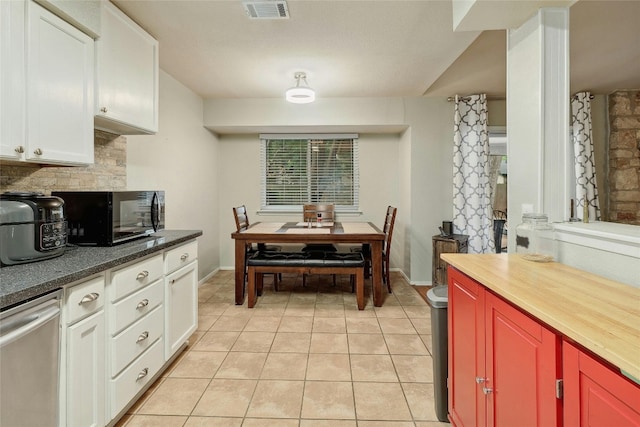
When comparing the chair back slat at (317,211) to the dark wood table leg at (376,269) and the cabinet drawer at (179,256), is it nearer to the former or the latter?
the dark wood table leg at (376,269)

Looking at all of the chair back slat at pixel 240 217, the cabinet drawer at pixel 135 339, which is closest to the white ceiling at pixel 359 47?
the chair back slat at pixel 240 217

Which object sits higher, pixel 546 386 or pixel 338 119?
pixel 338 119

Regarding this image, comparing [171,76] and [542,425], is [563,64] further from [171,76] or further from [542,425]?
[171,76]

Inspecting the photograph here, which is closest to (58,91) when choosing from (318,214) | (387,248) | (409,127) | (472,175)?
(318,214)

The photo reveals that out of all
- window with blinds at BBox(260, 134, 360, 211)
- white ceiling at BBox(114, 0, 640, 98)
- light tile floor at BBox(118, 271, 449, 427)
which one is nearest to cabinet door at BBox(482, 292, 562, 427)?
light tile floor at BBox(118, 271, 449, 427)

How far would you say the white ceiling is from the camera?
2.23m

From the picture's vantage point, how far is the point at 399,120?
413 centimetres

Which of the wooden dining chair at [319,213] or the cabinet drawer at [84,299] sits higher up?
the wooden dining chair at [319,213]

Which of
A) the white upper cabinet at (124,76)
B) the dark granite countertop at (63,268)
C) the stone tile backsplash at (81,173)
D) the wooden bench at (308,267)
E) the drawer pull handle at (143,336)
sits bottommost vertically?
the drawer pull handle at (143,336)

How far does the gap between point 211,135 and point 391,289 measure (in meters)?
3.22

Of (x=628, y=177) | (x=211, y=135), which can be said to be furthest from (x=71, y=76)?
(x=628, y=177)

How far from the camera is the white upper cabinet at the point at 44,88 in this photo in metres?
1.41

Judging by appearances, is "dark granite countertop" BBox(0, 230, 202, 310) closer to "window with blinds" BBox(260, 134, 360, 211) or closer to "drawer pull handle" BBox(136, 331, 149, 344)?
"drawer pull handle" BBox(136, 331, 149, 344)

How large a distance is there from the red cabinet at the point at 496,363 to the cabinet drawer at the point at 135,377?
1640mm
